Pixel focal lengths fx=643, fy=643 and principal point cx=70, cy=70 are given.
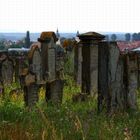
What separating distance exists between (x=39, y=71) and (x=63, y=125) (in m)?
8.17

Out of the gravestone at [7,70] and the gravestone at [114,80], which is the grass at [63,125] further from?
the gravestone at [7,70]

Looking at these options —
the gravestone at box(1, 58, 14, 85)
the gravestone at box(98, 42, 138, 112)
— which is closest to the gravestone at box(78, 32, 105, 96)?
the gravestone at box(98, 42, 138, 112)


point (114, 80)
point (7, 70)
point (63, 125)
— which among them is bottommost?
point (7, 70)

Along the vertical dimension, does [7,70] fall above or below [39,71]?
below

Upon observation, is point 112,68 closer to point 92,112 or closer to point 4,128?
point 92,112

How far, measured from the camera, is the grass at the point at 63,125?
22.4 ft

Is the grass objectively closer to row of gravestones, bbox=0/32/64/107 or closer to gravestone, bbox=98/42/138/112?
gravestone, bbox=98/42/138/112

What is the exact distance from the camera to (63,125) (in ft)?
26.6

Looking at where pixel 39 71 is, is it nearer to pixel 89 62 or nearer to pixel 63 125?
pixel 89 62

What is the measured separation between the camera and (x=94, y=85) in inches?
616

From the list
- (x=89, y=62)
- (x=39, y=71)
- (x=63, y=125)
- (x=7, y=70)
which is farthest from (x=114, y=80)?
(x=7, y=70)

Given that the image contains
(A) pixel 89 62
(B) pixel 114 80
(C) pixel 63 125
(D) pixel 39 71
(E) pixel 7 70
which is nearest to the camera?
(C) pixel 63 125

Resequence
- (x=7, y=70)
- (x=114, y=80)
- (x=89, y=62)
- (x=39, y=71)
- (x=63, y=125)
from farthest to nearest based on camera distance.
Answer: (x=7, y=70) → (x=39, y=71) → (x=89, y=62) → (x=114, y=80) → (x=63, y=125)

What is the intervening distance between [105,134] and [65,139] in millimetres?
486
